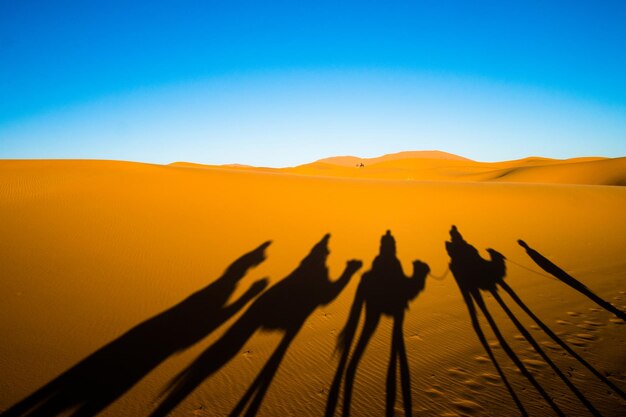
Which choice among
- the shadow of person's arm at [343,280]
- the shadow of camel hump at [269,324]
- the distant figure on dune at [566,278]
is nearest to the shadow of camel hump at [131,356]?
the shadow of camel hump at [269,324]

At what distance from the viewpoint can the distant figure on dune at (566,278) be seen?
6.06m

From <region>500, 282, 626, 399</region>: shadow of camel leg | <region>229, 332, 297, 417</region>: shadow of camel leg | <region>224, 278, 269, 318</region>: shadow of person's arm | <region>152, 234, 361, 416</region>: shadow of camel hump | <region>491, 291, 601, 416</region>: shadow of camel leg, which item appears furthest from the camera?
<region>224, 278, 269, 318</region>: shadow of person's arm

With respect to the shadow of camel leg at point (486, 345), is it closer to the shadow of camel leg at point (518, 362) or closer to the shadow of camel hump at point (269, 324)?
the shadow of camel leg at point (518, 362)

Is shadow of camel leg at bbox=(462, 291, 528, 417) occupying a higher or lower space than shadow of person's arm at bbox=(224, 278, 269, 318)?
lower

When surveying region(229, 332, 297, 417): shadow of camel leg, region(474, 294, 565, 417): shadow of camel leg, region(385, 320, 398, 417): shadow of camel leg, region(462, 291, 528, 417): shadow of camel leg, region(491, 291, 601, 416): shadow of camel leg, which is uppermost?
region(491, 291, 601, 416): shadow of camel leg

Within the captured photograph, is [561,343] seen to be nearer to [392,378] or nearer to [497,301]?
[497,301]

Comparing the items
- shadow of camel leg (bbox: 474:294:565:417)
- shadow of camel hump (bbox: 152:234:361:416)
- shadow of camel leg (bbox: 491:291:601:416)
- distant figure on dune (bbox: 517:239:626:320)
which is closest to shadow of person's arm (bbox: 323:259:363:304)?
shadow of camel hump (bbox: 152:234:361:416)

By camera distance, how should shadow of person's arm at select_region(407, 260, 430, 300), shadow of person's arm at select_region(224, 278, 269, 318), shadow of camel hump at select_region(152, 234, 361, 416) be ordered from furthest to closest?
shadow of person's arm at select_region(407, 260, 430, 300) < shadow of person's arm at select_region(224, 278, 269, 318) < shadow of camel hump at select_region(152, 234, 361, 416)

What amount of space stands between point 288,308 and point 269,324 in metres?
0.68

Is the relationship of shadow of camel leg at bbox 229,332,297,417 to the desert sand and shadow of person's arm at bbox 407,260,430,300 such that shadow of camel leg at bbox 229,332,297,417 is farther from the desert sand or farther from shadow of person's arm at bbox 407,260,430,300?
shadow of person's arm at bbox 407,260,430,300

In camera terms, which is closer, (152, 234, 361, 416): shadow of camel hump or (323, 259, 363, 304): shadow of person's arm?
(152, 234, 361, 416): shadow of camel hump

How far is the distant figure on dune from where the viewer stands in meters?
6.06

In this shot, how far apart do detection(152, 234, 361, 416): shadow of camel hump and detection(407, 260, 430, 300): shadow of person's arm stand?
1.44 meters

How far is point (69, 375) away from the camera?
4.14 metres
